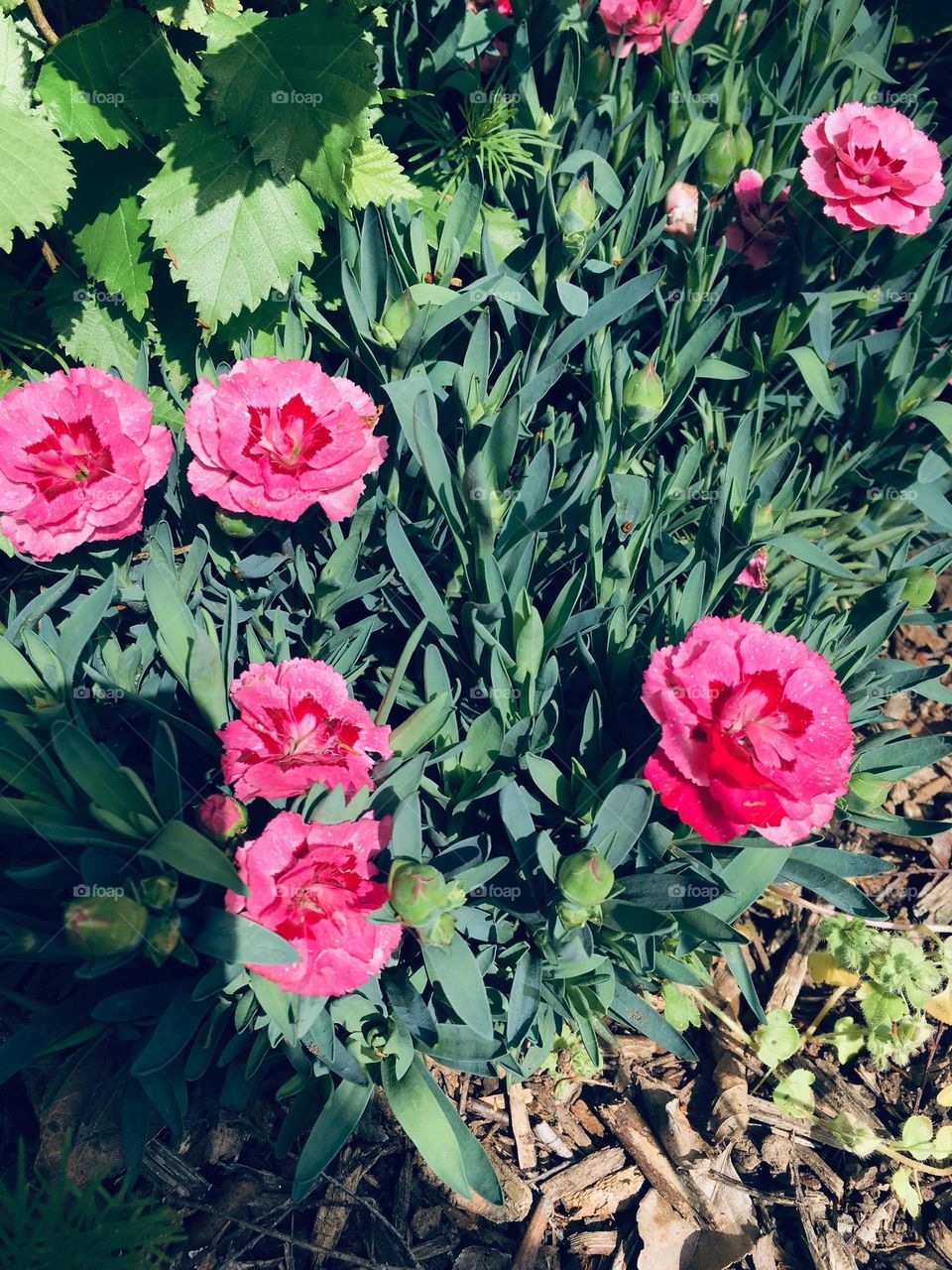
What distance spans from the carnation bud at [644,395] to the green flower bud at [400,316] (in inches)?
15.2

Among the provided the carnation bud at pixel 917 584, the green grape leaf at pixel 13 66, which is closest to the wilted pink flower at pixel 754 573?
the carnation bud at pixel 917 584

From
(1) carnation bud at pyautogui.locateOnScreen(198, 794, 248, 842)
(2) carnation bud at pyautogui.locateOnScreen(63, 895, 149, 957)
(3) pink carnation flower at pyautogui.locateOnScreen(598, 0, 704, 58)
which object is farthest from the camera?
(3) pink carnation flower at pyautogui.locateOnScreen(598, 0, 704, 58)

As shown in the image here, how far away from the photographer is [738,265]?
6.98 feet

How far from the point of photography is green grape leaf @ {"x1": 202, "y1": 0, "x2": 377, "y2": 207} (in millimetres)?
1551

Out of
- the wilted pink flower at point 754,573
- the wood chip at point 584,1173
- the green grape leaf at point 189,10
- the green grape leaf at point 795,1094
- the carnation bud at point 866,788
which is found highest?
the green grape leaf at point 189,10

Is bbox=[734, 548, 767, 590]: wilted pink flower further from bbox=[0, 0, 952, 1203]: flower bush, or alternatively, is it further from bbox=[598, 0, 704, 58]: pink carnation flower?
bbox=[598, 0, 704, 58]: pink carnation flower

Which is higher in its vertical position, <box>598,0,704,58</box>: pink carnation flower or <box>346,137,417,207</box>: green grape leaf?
<box>346,137,417,207</box>: green grape leaf

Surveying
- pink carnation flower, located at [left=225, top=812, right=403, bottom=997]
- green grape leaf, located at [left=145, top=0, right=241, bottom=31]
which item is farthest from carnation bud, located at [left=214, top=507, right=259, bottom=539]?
green grape leaf, located at [left=145, top=0, right=241, bottom=31]

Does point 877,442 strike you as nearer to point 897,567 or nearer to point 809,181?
point 897,567

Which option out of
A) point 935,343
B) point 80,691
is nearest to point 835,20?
point 935,343

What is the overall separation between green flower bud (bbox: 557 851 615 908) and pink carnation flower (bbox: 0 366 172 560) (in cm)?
80

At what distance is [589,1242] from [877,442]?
1530 millimetres

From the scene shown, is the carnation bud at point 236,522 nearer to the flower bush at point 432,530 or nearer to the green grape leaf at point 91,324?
the flower bush at point 432,530

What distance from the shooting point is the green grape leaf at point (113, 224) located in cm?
174
